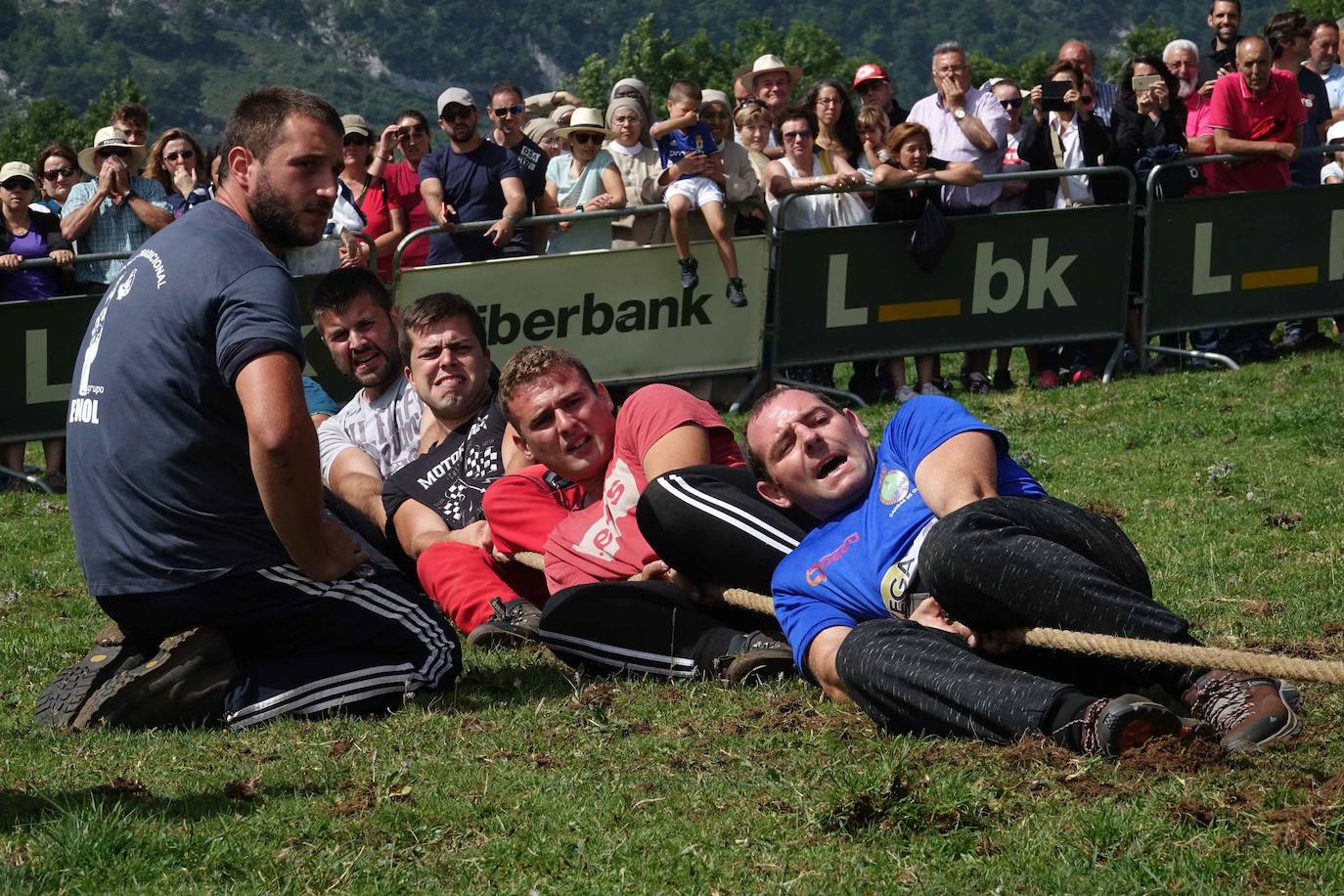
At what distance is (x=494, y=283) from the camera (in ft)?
38.6

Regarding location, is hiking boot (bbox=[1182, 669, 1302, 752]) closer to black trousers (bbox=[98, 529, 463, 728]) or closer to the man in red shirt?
the man in red shirt

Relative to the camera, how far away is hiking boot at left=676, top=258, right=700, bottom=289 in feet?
40.0

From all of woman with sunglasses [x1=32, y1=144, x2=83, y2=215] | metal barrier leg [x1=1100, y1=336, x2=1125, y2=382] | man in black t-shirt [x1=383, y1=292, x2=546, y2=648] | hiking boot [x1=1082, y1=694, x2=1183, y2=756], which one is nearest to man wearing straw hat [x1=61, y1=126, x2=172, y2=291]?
woman with sunglasses [x1=32, y1=144, x2=83, y2=215]

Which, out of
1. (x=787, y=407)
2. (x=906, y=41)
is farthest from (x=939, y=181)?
(x=906, y=41)

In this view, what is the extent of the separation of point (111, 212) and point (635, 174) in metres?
3.59

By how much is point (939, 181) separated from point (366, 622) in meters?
7.65

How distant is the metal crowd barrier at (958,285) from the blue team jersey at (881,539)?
22.7ft

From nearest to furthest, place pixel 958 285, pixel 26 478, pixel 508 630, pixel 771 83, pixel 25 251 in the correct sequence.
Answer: pixel 508 630
pixel 26 478
pixel 25 251
pixel 958 285
pixel 771 83

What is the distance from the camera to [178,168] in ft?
39.1

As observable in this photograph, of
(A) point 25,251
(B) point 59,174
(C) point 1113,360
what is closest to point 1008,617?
(A) point 25,251

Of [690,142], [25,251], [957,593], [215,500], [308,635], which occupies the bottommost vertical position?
[308,635]

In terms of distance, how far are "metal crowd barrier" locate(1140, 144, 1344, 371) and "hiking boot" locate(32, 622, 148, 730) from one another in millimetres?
9406

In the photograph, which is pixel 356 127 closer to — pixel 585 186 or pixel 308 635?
pixel 585 186

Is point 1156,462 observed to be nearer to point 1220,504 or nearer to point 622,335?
point 1220,504
